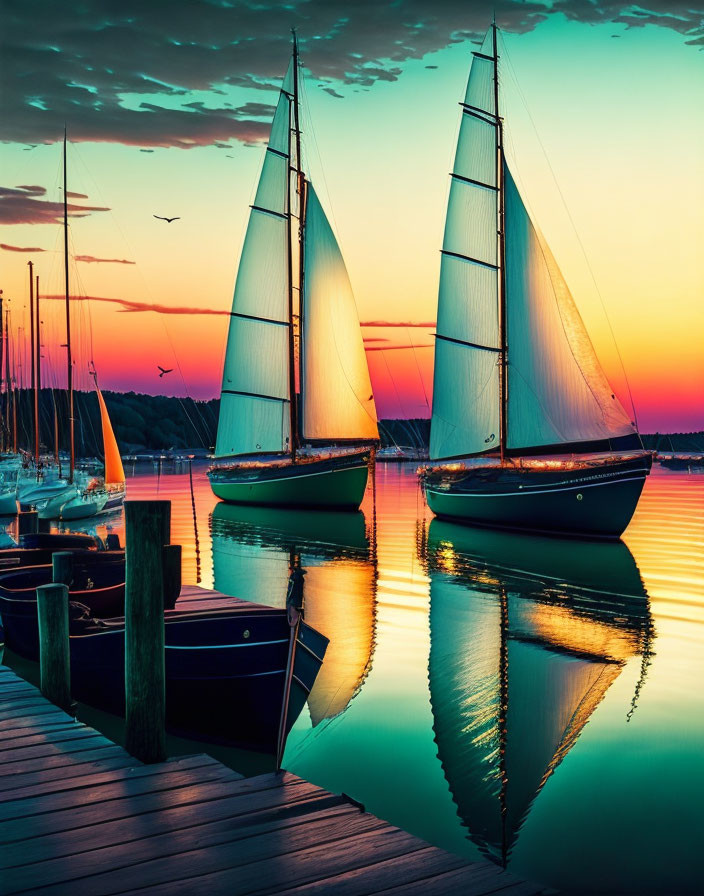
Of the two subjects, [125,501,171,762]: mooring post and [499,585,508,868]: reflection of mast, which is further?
[499,585,508,868]: reflection of mast

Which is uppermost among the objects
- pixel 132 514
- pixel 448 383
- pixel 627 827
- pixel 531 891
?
pixel 448 383

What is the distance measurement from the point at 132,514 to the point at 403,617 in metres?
11.9

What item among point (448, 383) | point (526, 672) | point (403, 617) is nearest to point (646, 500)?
point (448, 383)

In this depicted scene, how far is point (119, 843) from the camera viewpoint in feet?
18.9

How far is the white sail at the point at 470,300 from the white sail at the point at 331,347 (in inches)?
276

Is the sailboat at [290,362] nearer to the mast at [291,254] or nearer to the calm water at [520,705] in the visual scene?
the mast at [291,254]

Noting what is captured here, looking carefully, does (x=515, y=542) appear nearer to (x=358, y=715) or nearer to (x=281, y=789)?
(x=358, y=715)

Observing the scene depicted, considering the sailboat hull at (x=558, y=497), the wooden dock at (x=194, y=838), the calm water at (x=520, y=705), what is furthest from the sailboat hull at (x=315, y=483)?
the wooden dock at (x=194, y=838)

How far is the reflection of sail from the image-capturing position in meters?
14.1

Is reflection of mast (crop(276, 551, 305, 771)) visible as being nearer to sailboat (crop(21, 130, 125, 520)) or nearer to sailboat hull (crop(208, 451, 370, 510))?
sailboat (crop(21, 130, 125, 520))

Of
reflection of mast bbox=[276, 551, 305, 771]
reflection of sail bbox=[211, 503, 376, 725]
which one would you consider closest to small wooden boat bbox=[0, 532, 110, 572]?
reflection of sail bbox=[211, 503, 376, 725]

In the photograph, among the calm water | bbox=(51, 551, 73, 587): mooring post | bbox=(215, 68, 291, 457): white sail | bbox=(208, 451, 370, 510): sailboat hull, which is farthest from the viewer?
bbox=(215, 68, 291, 457): white sail

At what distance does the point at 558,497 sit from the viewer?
33.4 metres

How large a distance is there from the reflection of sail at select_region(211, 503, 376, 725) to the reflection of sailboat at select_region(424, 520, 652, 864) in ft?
4.69
